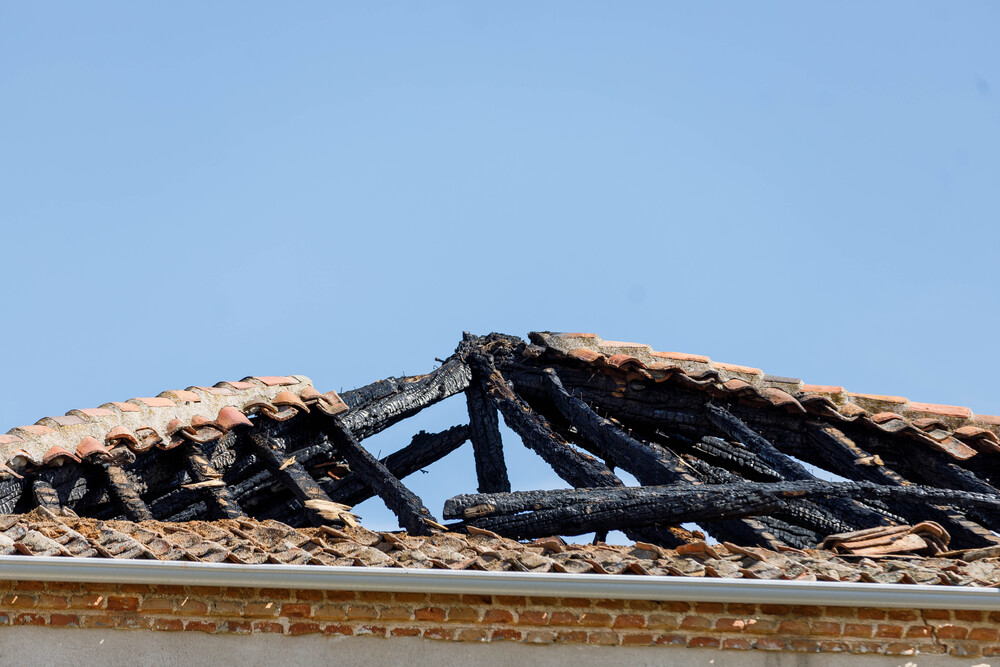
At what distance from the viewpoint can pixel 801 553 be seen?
6.09 metres

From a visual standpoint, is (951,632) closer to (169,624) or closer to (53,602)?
(169,624)

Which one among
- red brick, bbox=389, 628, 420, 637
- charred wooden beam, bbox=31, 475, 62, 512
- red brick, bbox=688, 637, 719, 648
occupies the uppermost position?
charred wooden beam, bbox=31, 475, 62, 512

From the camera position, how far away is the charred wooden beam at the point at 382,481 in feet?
24.7

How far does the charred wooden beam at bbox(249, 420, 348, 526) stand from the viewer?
760cm

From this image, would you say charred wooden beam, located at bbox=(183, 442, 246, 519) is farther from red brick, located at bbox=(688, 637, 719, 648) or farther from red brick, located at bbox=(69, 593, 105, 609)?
red brick, located at bbox=(688, 637, 719, 648)

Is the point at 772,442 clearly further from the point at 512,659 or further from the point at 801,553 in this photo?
the point at 512,659

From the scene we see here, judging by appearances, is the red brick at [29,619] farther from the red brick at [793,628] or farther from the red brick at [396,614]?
the red brick at [793,628]

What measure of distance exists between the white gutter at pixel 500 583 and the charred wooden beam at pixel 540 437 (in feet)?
8.33

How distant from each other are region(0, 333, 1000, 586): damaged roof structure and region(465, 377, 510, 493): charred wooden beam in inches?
0.6

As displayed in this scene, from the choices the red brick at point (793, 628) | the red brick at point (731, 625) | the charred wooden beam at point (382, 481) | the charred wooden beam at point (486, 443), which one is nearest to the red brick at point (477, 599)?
the red brick at point (731, 625)

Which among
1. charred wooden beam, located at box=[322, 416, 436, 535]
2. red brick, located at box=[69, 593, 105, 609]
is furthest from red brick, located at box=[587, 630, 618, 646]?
red brick, located at box=[69, 593, 105, 609]

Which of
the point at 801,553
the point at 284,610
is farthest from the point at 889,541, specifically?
the point at 284,610

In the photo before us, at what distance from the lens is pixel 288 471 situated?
8.40 m

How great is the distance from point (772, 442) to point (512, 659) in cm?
438
